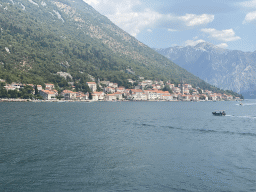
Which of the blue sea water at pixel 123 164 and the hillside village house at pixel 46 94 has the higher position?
the hillside village house at pixel 46 94

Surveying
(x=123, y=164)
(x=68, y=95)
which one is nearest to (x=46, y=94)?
(x=68, y=95)

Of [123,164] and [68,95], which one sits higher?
[68,95]

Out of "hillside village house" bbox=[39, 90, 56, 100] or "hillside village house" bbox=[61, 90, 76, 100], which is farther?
"hillside village house" bbox=[61, 90, 76, 100]

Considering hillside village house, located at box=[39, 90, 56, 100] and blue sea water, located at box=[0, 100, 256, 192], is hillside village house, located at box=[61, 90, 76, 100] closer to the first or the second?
hillside village house, located at box=[39, 90, 56, 100]

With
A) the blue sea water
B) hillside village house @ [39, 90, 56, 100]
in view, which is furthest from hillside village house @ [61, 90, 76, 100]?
the blue sea water

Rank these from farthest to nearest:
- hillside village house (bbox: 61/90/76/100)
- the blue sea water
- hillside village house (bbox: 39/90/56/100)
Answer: hillside village house (bbox: 61/90/76/100)
hillside village house (bbox: 39/90/56/100)
the blue sea water

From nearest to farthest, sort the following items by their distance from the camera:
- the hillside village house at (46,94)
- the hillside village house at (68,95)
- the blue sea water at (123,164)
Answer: the blue sea water at (123,164)
the hillside village house at (46,94)
the hillside village house at (68,95)

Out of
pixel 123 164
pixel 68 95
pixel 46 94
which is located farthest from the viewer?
pixel 68 95

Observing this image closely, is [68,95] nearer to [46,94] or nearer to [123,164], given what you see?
[46,94]

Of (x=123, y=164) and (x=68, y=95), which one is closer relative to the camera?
(x=123, y=164)

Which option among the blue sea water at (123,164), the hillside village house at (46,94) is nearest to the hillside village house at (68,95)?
the hillside village house at (46,94)

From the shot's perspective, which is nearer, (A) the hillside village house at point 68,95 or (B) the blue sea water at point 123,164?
(B) the blue sea water at point 123,164

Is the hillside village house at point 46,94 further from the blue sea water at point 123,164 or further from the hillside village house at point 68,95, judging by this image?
the blue sea water at point 123,164
